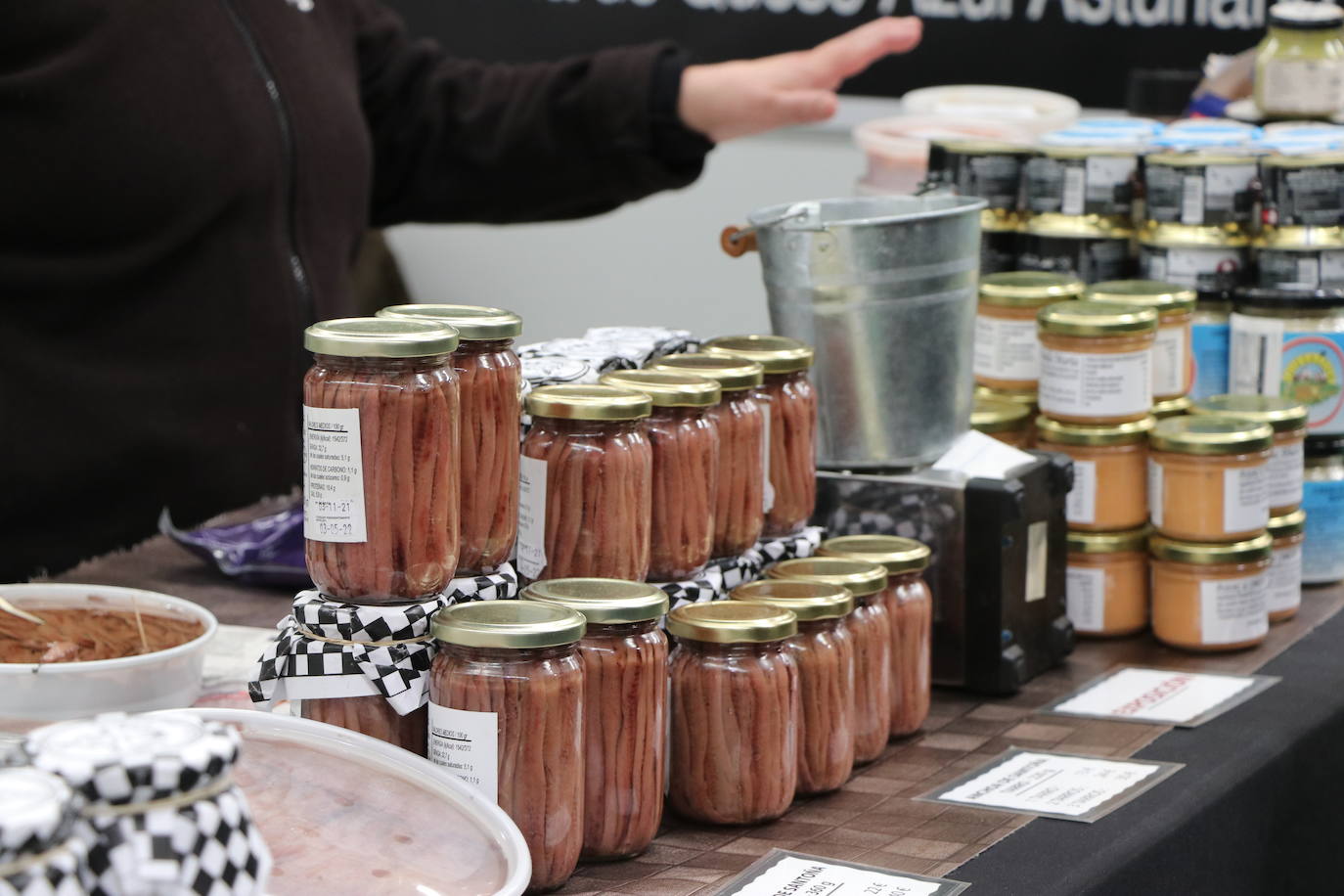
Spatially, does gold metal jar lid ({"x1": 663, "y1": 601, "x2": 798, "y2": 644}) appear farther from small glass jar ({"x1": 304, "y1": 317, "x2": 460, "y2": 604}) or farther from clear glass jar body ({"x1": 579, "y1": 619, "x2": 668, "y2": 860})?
small glass jar ({"x1": 304, "y1": 317, "x2": 460, "y2": 604})

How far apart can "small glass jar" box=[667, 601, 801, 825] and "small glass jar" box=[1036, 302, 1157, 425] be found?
62cm

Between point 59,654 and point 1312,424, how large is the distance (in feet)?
4.47

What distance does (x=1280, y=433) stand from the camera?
171 cm

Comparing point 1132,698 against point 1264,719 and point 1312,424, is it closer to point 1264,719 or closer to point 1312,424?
point 1264,719

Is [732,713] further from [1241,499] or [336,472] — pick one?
[1241,499]

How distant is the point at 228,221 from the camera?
79.9 inches

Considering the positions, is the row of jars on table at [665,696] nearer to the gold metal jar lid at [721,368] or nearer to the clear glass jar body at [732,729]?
the clear glass jar body at [732,729]

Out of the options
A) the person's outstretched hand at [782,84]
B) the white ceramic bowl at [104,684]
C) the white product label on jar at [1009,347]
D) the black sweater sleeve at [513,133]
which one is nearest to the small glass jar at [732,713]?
the white ceramic bowl at [104,684]

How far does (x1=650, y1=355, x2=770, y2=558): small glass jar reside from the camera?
4.10ft

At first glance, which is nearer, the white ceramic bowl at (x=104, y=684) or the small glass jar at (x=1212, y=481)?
the white ceramic bowl at (x=104, y=684)

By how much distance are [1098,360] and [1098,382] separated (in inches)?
1.0

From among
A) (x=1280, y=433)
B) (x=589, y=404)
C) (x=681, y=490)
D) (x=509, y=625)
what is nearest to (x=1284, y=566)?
(x=1280, y=433)

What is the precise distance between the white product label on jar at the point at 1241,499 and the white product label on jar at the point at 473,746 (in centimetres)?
92

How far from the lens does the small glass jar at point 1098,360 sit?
162 cm
